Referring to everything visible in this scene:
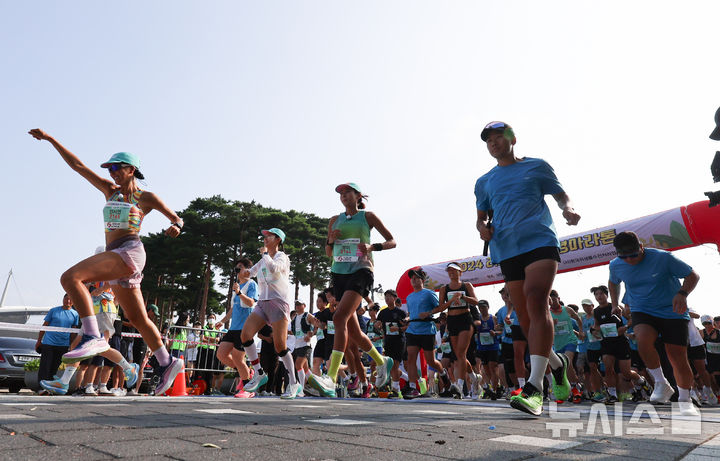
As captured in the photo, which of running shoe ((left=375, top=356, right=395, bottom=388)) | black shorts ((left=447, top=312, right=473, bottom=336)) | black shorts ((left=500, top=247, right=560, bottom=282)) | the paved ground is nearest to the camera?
the paved ground

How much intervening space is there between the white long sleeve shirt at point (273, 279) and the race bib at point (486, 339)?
6024mm

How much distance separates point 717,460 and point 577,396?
6.80 metres

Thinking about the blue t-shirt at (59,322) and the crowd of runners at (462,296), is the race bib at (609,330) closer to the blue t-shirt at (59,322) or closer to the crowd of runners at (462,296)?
the crowd of runners at (462,296)

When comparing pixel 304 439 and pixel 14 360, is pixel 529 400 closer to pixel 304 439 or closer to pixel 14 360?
pixel 304 439

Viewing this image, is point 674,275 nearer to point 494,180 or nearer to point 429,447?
point 494,180

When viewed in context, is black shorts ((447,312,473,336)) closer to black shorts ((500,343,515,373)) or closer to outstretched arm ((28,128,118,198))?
black shorts ((500,343,515,373))

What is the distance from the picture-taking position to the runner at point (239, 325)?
770 centimetres

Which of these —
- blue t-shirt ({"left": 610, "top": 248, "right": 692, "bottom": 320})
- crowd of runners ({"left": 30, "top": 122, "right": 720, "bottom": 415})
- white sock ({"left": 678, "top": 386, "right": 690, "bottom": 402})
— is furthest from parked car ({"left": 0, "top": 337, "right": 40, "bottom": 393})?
white sock ({"left": 678, "top": 386, "right": 690, "bottom": 402})

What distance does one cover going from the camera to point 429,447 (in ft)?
7.06

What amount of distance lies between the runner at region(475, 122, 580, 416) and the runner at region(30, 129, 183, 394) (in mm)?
2901

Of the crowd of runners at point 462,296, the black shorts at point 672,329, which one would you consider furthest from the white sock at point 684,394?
the black shorts at point 672,329

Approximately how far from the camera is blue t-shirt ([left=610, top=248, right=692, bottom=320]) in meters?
5.61

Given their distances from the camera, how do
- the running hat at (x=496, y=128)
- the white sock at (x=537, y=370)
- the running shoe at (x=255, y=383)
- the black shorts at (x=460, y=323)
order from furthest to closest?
the black shorts at (x=460, y=323), the running shoe at (x=255, y=383), the running hat at (x=496, y=128), the white sock at (x=537, y=370)

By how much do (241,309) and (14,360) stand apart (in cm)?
630
